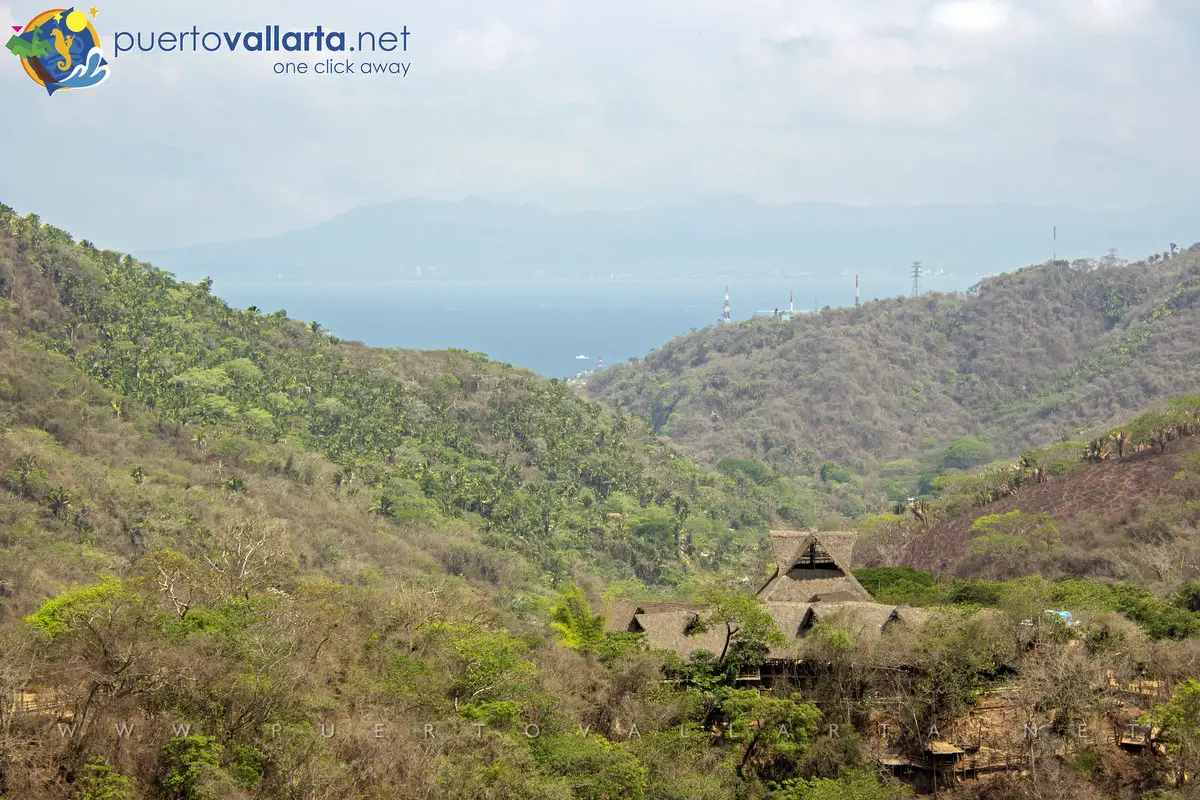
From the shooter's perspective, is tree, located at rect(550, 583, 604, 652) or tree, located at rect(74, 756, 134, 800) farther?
tree, located at rect(550, 583, 604, 652)

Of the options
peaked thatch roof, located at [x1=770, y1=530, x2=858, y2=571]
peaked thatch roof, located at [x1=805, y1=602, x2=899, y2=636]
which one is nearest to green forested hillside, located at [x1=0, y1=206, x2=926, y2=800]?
peaked thatch roof, located at [x1=805, y1=602, x2=899, y2=636]

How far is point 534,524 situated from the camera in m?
62.6

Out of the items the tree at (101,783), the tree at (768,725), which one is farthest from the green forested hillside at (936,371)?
the tree at (101,783)

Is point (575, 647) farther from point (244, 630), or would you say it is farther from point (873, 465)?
point (873, 465)

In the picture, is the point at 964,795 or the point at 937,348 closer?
the point at 964,795

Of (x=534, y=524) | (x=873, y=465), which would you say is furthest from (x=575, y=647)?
(x=873, y=465)

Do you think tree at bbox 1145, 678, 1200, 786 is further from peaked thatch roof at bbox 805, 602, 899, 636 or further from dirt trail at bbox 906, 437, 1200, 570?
dirt trail at bbox 906, 437, 1200, 570

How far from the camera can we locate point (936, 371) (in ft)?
427

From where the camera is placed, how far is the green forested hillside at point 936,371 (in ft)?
367

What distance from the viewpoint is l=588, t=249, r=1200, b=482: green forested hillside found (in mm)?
111812

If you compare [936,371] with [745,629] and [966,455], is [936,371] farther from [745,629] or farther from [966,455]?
[745,629]

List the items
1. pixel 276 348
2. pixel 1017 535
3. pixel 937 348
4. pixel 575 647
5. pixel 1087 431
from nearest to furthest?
1. pixel 575 647
2. pixel 1017 535
3. pixel 276 348
4. pixel 1087 431
5. pixel 937 348

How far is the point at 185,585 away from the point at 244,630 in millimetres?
4700

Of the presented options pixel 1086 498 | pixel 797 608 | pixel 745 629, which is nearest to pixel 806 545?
pixel 797 608
